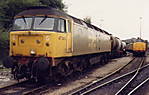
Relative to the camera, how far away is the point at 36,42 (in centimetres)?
1117

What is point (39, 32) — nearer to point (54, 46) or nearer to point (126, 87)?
point (54, 46)

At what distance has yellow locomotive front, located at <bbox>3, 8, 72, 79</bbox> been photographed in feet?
36.2

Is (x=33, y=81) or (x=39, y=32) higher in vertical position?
(x=39, y=32)

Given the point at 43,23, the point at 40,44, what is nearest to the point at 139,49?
the point at 43,23

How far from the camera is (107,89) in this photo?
11.1m

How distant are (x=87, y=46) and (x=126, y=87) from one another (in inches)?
208

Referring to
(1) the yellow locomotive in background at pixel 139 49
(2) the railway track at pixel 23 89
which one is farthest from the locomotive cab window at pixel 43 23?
(1) the yellow locomotive in background at pixel 139 49

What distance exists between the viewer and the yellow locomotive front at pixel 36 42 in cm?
1102

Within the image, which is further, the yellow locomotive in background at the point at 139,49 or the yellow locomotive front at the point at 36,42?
the yellow locomotive in background at the point at 139,49

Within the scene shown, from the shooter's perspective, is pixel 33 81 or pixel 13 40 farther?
pixel 33 81

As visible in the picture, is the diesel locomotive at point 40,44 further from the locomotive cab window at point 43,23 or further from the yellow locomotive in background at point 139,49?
the yellow locomotive in background at point 139,49

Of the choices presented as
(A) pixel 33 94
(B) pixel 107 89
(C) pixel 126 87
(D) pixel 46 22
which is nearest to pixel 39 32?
(D) pixel 46 22

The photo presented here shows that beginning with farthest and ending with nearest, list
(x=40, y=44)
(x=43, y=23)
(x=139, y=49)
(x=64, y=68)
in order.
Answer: (x=139, y=49) < (x=64, y=68) < (x=43, y=23) < (x=40, y=44)

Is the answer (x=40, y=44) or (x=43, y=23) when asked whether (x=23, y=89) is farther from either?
(x=43, y=23)
